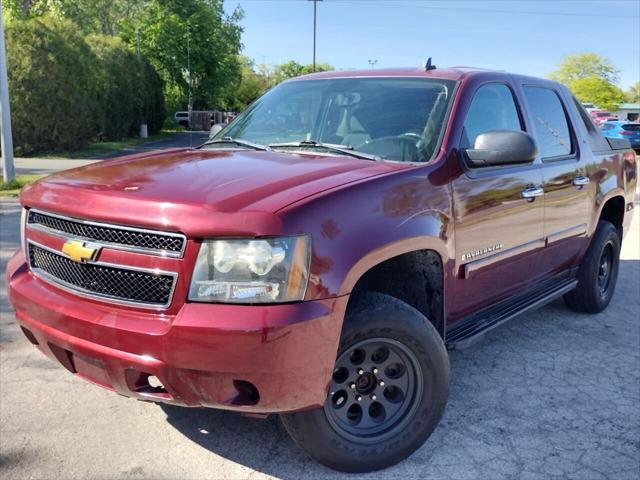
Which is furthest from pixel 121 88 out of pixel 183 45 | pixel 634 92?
pixel 634 92

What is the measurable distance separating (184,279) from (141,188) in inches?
19.9

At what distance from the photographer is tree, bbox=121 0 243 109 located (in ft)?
125

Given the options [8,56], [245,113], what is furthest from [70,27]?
[245,113]

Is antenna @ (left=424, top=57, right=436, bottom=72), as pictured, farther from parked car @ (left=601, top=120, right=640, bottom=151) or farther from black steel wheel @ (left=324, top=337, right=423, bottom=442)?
parked car @ (left=601, top=120, right=640, bottom=151)

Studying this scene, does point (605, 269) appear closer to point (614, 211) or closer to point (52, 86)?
point (614, 211)

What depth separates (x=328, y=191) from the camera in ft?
8.25

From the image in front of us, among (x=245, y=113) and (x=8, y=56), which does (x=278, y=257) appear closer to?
(x=245, y=113)

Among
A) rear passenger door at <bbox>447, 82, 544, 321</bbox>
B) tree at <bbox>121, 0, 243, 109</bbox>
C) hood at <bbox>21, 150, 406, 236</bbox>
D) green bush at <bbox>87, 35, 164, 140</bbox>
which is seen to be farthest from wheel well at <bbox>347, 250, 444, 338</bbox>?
tree at <bbox>121, 0, 243, 109</bbox>

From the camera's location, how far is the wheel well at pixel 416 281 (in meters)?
3.07

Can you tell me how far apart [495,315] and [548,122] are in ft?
5.11

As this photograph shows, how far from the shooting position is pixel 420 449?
3037 millimetres

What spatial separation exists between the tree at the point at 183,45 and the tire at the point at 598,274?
1288 inches

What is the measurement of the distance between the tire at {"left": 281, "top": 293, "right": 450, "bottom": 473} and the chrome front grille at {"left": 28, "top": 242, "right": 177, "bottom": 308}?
746 mm

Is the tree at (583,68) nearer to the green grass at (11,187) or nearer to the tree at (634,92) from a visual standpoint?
the tree at (634,92)
